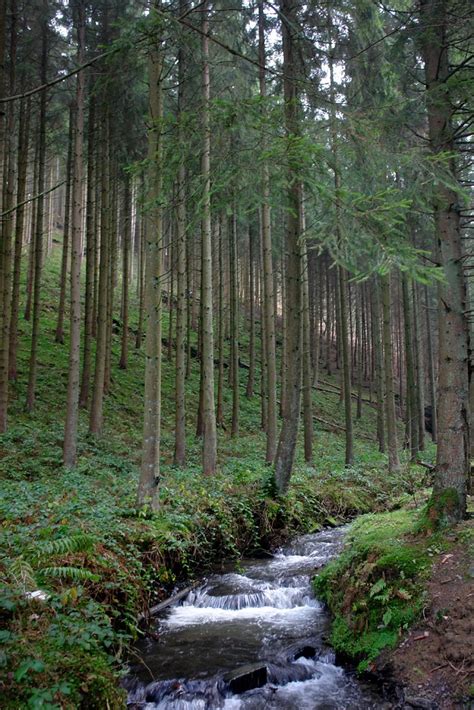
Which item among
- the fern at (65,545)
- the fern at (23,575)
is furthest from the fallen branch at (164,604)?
the fern at (23,575)

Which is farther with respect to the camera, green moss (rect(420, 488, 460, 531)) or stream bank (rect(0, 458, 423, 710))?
Result: green moss (rect(420, 488, 460, 531))

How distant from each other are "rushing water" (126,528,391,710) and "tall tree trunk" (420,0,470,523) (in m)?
2.22

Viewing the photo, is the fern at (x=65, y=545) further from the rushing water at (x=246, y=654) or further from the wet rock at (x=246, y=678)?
the wet rock at (x=246, y=678)

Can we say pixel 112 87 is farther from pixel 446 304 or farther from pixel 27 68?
pixel 446 304

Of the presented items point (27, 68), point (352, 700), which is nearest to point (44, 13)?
point (27, 68)

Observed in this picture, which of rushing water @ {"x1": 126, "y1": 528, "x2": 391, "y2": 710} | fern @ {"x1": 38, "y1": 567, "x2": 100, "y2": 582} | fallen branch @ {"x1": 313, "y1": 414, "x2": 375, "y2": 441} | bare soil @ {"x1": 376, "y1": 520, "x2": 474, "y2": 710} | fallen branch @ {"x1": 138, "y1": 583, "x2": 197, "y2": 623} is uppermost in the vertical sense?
fallen branch @ {"x1": 313, "y1": 414, "x2": 375, "y2": 441}

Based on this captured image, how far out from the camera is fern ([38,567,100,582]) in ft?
17.0

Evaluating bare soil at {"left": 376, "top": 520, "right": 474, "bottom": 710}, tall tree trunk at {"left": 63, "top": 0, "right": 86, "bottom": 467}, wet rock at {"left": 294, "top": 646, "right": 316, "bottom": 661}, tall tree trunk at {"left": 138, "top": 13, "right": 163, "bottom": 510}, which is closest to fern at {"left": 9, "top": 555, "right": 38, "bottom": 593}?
wet rock at {"left": 294, "top": 646, "right": 316, "bottom": 661}

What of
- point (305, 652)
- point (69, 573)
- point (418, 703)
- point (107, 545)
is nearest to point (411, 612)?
point (418, 703)

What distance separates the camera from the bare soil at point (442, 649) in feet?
13.7

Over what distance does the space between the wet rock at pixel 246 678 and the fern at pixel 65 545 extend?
2.25m

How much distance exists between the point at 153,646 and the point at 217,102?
6.73 metres

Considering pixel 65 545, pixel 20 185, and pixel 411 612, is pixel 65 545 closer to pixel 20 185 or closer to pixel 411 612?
pixel 411 612

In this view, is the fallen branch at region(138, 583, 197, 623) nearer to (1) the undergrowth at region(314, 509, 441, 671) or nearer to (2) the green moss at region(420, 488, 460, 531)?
(1) the undergrowth at region(314, 509, 441, 671)
